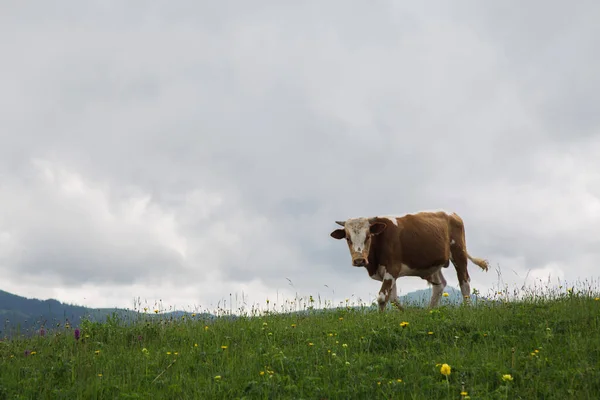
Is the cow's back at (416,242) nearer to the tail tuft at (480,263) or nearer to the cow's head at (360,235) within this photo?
the cow's head at (360,235)

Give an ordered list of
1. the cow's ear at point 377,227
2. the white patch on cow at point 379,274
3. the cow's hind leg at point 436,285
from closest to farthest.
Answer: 1. the cow's ear at point 377,227
2. the white patch on cow at point 379,274
3. the cow's hind leg at point 436,285

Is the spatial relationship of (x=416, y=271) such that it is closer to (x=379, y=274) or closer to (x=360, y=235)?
(x=379, y=274)

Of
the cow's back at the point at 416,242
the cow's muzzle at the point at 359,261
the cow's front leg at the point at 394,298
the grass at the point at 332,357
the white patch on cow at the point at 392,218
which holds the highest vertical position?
the white patch on cow at the point at 392,218

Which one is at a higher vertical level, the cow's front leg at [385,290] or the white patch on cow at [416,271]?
the white patch on cow at [416,271]

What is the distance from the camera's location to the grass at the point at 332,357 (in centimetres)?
763

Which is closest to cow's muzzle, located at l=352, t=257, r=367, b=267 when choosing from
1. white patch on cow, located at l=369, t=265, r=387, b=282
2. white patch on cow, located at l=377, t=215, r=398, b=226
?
white patch on cow, located at l=369, t=265, r=387, b=282

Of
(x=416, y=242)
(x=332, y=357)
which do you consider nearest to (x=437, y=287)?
(x=416, y=242)

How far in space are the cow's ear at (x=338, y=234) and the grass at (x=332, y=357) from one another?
10.2 feet

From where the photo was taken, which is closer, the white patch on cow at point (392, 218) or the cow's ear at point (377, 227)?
the cow's ear at point (377, 227)

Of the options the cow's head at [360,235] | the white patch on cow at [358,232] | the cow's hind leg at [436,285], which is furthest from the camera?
the cow's hind leg at [436,285]

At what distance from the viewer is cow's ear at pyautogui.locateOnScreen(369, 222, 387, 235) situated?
1508cm

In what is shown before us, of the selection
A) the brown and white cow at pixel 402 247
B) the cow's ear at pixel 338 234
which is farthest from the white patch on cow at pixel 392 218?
the cow's ear at pixel 338 234

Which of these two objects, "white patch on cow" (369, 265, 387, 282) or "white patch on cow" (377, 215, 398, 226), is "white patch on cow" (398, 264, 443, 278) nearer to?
"white patch on cow" (369, 265, 387, 282)

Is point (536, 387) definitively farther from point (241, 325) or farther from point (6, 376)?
point (6, 376)
